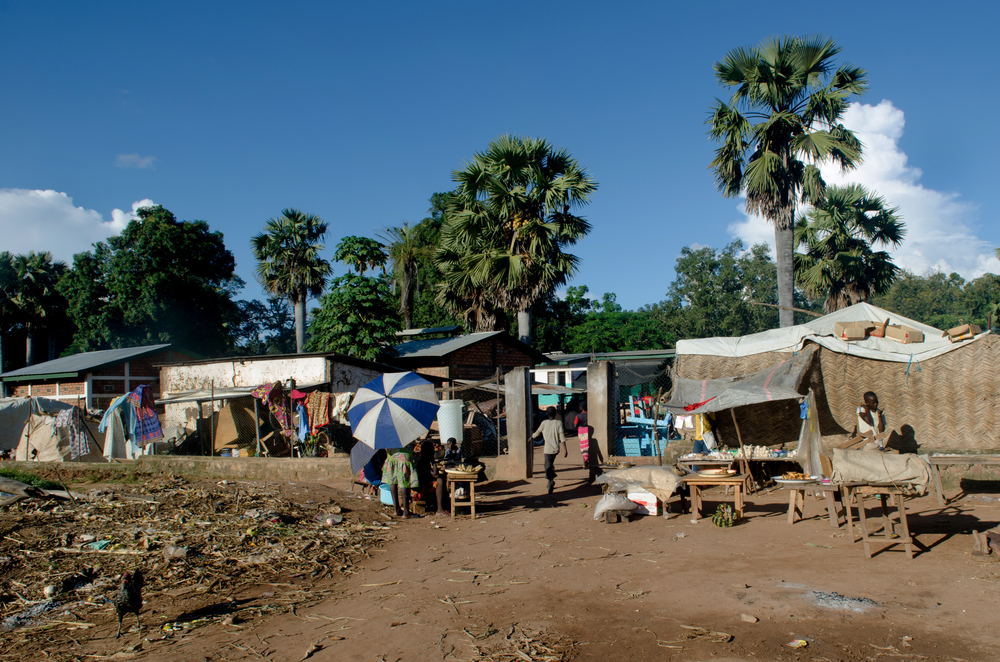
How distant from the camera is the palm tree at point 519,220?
21125 mm

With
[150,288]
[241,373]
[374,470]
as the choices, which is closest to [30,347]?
[150,288]

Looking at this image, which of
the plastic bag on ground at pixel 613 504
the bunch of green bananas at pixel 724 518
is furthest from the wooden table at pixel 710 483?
the plastic bag on ground at pixel 613 504

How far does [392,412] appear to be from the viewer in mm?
9594

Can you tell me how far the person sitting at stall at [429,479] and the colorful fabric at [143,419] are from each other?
10.5 meters

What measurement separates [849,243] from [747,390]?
14138 millimetres

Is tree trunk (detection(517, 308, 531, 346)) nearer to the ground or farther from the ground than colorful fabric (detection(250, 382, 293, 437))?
farther from the ground

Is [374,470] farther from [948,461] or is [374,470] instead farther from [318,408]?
[948,461]

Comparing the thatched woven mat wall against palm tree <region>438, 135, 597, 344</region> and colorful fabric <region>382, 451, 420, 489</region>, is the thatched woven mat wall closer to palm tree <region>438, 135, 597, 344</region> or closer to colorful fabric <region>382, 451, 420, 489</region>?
colorful fabric <region>382, 451, 420, 489</region>

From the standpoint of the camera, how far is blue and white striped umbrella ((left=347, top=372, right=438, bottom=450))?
9422 mm

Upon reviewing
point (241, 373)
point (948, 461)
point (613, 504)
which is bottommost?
point (613, 504)

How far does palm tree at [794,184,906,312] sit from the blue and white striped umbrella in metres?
16.3

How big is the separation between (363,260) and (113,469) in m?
12.6

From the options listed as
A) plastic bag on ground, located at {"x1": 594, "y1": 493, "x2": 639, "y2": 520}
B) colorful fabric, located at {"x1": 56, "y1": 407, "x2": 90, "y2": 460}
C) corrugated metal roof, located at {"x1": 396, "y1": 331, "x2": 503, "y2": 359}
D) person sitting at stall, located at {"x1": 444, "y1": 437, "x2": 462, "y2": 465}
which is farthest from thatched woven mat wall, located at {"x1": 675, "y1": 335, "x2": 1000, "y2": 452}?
colorful fabric, located at {"x1": 56, "y1": 407, "x2": 90, "y2": 460}

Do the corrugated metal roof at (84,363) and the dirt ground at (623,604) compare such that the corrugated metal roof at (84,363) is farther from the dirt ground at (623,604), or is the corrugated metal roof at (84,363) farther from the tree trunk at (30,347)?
the dirt ground at (623,604)
